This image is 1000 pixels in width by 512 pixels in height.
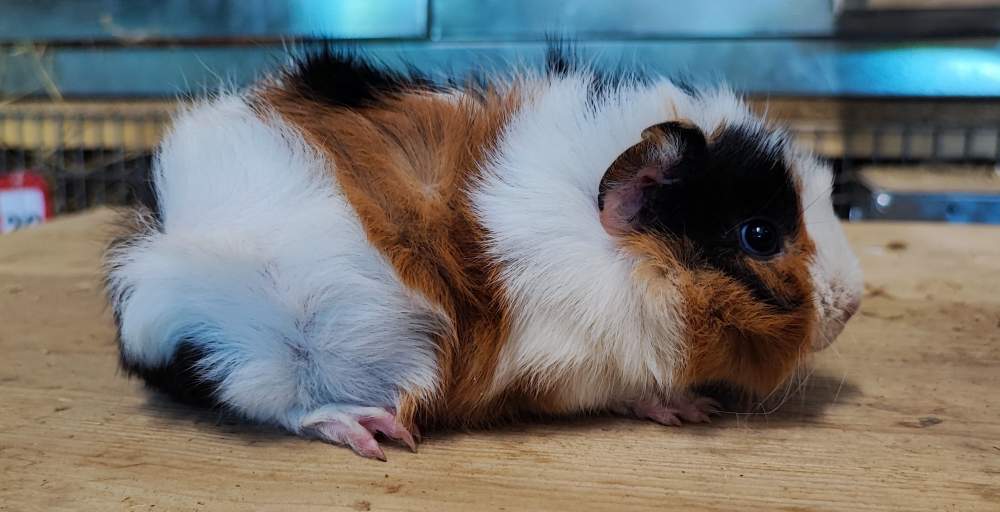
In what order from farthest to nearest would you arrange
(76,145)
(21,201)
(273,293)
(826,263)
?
1. (76,145)
2. (21,201)
3. (826,263)
4. (273,293)

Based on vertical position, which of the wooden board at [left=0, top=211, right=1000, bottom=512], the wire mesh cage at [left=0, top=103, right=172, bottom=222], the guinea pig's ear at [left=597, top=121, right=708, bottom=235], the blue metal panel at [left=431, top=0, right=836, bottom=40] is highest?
the blue metal panel at [left=431, top=0, right=836, bottom=40]

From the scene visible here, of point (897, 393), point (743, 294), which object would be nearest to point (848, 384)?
point (897, 393)

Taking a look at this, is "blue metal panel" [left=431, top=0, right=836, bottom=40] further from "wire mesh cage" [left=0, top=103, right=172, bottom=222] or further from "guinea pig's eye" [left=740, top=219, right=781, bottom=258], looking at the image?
"guinea pig's eye" [left=740, top=219, right=781, bottom=258]

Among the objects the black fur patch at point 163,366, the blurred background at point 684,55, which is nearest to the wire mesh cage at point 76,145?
the blurred background at point 684,55

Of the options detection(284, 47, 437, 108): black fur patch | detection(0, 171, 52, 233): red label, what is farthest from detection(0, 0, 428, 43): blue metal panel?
detection(284, 47, 437, 108): black fur patch

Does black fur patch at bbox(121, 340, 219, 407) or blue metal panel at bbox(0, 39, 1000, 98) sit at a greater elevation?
blue metal panel at bbox(0, 39, 1000, 98)

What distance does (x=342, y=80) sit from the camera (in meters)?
1.11

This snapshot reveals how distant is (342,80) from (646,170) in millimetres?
460

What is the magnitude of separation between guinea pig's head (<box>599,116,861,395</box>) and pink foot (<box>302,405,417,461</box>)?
1.21ft

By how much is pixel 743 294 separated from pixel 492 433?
1.26 feet

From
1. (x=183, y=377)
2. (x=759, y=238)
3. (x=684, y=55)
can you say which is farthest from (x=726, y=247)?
(x=684, y=55)

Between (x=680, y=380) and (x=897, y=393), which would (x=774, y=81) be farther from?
(x=680, y=380)

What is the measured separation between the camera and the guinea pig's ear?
0.97 m

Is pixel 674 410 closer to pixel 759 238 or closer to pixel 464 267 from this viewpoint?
pixel 759 238
